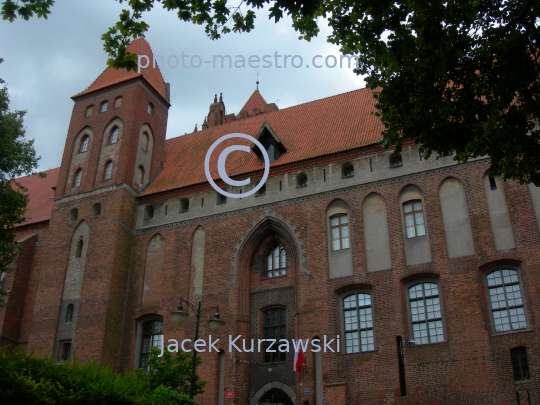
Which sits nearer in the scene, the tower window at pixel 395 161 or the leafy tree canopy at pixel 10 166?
the leafy tree canopy at pixel 10 166

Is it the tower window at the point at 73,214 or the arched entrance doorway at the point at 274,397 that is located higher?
the tower window at the point at 73,214

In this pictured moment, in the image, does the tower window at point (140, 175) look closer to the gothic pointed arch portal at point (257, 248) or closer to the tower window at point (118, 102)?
the tower window at point (118, 102)

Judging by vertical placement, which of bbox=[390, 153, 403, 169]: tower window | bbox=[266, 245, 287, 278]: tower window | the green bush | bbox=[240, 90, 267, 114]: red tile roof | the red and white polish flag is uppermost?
bbox=[240, 90, 267, 114]: red tile roof

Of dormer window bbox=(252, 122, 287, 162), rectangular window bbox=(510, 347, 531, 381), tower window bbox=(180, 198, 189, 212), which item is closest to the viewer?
rectangular window bbox=(510, 347, 531, 381)

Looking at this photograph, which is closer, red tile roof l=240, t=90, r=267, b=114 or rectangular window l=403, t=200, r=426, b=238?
rectangular window l=403, t=200, r=426, b=238

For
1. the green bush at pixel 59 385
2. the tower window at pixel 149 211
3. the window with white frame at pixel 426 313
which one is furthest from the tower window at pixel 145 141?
the green bush at pixel 59 385

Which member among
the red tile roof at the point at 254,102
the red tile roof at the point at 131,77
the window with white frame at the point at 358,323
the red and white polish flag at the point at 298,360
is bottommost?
the red and white polish flag at the point at 298,360

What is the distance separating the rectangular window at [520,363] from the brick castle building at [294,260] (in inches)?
2.1

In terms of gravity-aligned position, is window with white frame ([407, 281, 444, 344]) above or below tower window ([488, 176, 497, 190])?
below

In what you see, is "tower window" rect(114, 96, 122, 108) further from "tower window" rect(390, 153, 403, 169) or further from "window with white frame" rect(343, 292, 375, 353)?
"window with white frame" rect(343, 292, 375, 353)

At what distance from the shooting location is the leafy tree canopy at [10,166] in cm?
1780

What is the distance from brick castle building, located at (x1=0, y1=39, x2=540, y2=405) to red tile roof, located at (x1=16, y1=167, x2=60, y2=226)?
0.70 meters

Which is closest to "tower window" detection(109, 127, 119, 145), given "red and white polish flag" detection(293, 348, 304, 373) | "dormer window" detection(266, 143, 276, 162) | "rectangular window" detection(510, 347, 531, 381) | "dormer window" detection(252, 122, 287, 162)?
"dormer window" detection(252, 122, 287, 162)

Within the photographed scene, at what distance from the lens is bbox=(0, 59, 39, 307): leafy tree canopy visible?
17.8 metres
